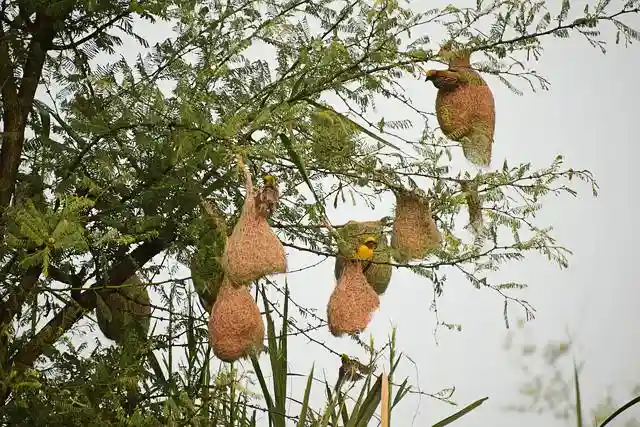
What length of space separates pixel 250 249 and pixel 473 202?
0.39 meters

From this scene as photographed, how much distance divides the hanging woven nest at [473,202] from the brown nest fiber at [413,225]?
0.18 feet

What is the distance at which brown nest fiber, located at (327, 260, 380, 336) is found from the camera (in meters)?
1.28

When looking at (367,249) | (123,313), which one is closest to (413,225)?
(367,249)

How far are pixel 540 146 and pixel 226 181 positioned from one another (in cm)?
132

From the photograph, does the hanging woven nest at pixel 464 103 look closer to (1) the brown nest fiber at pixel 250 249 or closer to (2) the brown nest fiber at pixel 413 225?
(2) the brown nest fiber at pixel 413 225

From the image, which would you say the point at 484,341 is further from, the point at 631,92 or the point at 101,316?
the point at 101,316

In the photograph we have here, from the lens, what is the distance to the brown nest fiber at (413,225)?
4.14ft

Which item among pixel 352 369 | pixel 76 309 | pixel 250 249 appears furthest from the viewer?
pixel 352 369

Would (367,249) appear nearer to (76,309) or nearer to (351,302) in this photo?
(351,302)

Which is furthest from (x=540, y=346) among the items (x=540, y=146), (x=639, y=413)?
(x=540, y=146)

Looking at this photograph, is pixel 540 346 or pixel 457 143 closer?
pixel 457 143

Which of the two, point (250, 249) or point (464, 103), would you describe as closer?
point (250, 249)

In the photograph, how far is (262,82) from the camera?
1275 millimetres

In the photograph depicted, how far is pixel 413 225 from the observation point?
1.27 metres
